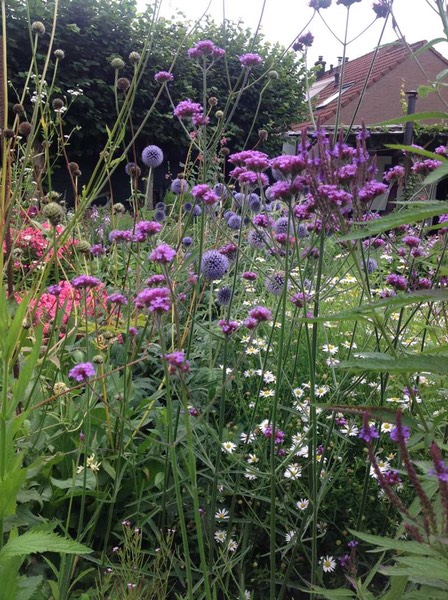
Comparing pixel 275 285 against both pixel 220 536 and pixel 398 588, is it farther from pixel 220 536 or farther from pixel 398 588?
pixel 398 588

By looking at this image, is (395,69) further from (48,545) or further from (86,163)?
(48,545)

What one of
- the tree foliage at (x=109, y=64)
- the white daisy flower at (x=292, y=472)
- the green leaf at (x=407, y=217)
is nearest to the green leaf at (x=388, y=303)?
the green leaf at (x=407, y=217)

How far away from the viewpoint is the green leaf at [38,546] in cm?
119

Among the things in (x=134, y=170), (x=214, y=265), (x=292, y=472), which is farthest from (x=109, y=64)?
(x=292, y=472)

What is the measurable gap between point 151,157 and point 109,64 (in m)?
7.08

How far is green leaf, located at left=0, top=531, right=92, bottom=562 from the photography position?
1.19m

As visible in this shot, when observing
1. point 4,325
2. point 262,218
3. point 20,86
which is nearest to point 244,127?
point 20,86

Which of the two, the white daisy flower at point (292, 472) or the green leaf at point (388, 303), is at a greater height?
the green leaf at point (388, 303)

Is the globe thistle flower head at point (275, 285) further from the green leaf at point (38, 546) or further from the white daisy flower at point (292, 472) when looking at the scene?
the green leaf at point (38, 546)

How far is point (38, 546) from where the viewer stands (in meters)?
1.19

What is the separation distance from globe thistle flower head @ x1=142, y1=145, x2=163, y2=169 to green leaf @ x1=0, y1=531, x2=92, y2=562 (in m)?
2.08

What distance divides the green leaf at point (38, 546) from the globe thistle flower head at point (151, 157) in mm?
2076

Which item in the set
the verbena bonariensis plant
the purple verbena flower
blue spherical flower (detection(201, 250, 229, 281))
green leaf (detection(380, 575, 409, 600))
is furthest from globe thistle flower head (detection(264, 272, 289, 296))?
green leaf (detection(380, 575, 409, 600))

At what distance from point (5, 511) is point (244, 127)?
35.3ft
